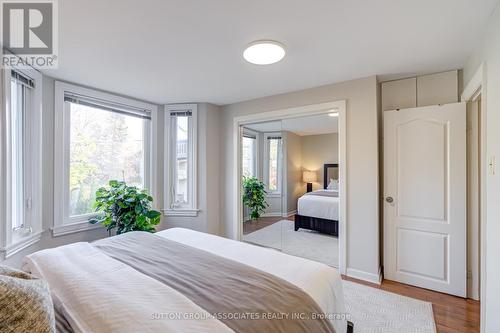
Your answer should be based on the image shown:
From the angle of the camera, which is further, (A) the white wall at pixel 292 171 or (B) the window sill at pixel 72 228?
(A) the white wall at pixel 292 171

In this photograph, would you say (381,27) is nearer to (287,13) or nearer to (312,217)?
(287,13)

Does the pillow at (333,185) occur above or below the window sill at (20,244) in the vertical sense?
above

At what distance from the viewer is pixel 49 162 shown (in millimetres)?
2658

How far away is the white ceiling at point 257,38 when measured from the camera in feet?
5.00

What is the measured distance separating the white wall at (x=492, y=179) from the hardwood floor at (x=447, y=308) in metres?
0.26

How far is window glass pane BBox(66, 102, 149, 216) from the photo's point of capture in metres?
2.94

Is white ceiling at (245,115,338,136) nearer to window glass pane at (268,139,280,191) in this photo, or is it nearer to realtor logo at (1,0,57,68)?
window glass pane at (268,139,280,191)

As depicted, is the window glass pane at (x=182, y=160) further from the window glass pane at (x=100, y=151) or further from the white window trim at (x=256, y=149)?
the white window trim at (x=256, y=149)

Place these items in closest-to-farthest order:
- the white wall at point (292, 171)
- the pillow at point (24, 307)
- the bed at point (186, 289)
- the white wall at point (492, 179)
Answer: the pillow at point (24, 307), the bed at point (186, 289), the white wall at point (492, 179), the white wall at point (292, 171)

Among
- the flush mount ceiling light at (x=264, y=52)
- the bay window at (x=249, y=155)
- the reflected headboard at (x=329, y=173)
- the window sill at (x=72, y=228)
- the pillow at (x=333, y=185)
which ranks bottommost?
the window sill at (x=72, y=228)

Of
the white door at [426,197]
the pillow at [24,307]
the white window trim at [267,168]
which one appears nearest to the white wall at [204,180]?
the white window trim at [267,168]

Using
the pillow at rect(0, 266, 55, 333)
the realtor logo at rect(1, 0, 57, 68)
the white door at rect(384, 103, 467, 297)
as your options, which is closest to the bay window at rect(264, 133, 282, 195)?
the white door at rect(384, 103, 467, 297)

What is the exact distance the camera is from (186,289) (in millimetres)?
1222

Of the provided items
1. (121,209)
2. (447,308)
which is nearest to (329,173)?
(447,308)
